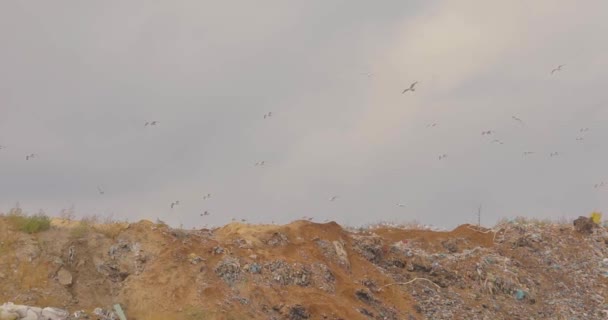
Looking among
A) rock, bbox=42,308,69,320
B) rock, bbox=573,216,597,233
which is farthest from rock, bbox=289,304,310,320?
rock, bbox=573,216,597,233

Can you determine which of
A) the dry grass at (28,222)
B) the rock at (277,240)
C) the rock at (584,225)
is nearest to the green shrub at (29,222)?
the dry grass at (28,222)

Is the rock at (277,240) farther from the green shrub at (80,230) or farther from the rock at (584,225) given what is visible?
the rock at (584,225)

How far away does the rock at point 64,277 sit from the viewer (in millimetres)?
12312

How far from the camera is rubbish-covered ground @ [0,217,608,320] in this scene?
12.2 m

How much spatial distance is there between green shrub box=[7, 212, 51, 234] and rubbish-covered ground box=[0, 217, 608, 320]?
16 cm

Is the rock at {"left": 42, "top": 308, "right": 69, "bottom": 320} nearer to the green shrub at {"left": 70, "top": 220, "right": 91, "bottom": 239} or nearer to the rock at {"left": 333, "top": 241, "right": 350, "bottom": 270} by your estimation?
the green shrub at {"left": 70, "top": 220, "right": 91, "bottom": 239}

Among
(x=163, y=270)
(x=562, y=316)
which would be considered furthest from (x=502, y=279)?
(x=163, y=270)

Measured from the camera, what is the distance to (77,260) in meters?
12.9

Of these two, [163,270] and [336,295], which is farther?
[336,295]

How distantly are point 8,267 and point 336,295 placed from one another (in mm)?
6640

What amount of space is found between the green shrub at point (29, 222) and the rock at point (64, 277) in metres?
1.26

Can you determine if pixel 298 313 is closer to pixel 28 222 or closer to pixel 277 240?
pixel 277 240

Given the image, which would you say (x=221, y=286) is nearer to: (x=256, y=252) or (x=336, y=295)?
(x=256, y=252)

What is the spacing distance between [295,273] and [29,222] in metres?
5.69
